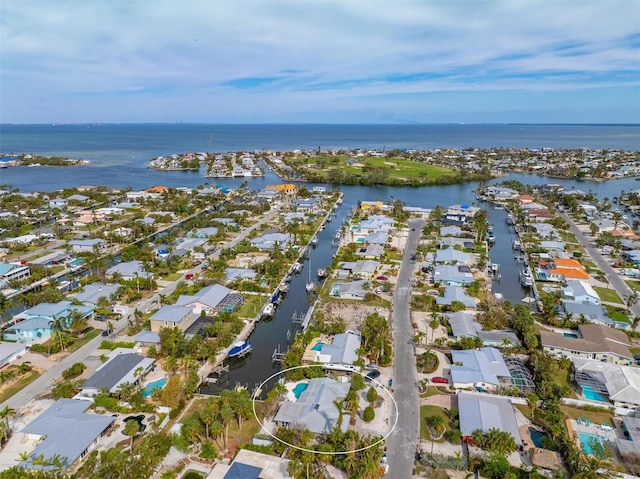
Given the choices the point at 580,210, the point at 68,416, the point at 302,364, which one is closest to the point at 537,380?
the point at 302,364

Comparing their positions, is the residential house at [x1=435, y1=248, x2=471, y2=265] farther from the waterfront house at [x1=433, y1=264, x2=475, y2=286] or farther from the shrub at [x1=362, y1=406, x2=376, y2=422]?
the shrub at [x1=362, y1=406, x2=376, y2=422]

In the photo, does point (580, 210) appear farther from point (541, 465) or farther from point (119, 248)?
point (119, 248)

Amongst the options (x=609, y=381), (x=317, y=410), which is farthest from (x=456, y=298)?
(x=317, y=410)

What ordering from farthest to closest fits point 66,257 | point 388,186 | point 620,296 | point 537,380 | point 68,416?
1. point 388,186
2. point 66,257
3. point 620,296
4. point 537,380
5. point 68,416

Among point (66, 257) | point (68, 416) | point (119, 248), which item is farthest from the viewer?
point (119, 248)

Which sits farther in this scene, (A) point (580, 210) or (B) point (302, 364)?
(A) point (580, 210)

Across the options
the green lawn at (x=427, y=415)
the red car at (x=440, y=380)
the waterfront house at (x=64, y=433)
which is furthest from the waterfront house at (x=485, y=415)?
the waterfront house at (x=64, y=433)

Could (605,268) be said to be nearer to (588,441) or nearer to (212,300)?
(588,441)
